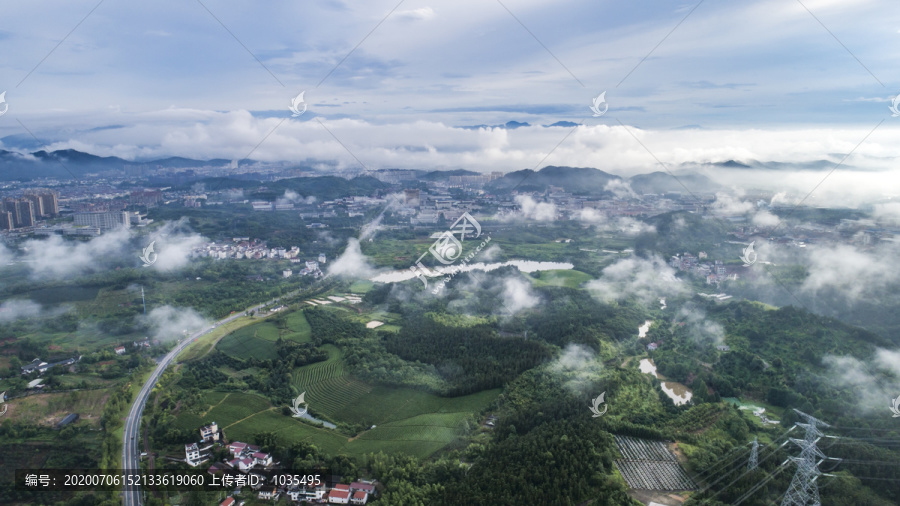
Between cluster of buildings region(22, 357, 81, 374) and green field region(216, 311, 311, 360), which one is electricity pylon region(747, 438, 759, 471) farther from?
cluster of buildings region(22, 357, 81, 374)

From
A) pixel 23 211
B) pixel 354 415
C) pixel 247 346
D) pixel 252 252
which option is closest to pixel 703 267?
pixel 354 415

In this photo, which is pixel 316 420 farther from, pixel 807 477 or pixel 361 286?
pixel 361 286

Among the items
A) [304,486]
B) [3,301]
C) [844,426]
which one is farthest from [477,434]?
[3,301]

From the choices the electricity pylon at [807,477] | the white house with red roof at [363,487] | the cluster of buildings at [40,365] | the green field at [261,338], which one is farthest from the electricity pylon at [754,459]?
the cluster of buildings at [40,365]

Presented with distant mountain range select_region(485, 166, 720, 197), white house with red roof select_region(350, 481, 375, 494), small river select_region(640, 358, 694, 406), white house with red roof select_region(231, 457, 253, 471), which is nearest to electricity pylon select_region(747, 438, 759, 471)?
small river select_region(640, 358, 694, 406)

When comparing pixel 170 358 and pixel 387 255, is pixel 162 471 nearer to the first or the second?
pixel 170 358

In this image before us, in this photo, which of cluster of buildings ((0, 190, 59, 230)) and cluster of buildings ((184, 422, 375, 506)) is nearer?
cluster of buildings ((184, 422, 375, 506))

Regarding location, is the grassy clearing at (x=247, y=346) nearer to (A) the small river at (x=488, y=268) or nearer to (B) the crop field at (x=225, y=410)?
(B) the crop field at (x=225, y=410)
